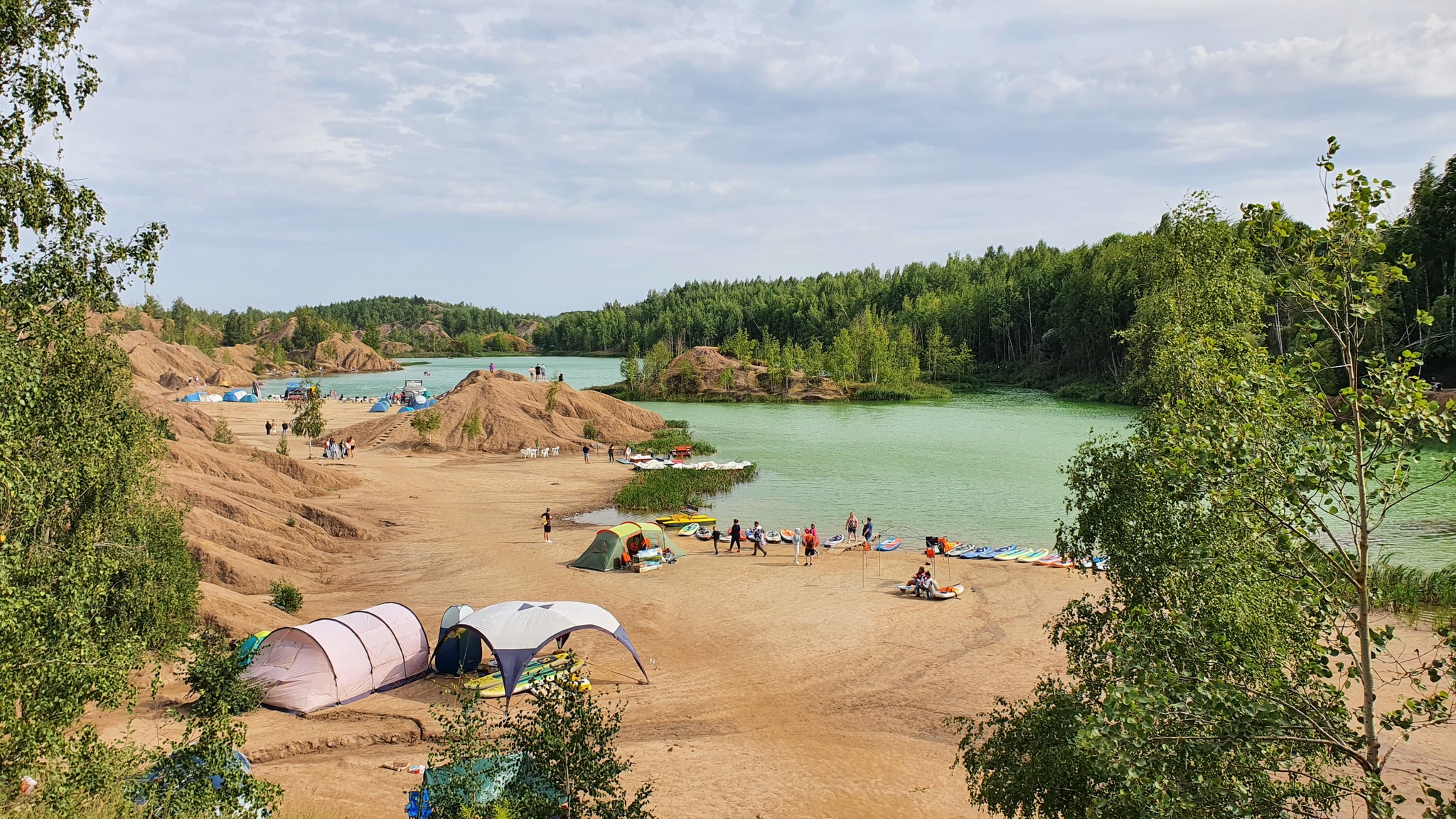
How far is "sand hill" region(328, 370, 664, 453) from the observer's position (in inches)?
2192

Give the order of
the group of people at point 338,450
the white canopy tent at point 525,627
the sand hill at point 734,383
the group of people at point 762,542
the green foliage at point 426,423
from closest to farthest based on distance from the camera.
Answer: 1. the white canopy tent at point 525,627
2. the group of people at point 762,542
3. the group of people at point 338,450
4. the green foliage at point 426,423
5. the sand hill at point 734,383

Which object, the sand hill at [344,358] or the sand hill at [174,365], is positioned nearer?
the sand hill at [174,365]

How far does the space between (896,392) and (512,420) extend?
54105mm

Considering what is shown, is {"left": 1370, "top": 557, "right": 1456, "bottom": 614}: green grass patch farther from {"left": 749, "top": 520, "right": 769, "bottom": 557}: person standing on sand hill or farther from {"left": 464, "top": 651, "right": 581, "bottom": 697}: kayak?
{"left": 464, "top": 651, "right": 581, "bottom": 697}: kayak

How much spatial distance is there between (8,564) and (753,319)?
537 feet

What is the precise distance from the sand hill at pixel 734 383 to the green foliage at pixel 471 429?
4564 centimetres

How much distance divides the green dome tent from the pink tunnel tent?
921 centimetres

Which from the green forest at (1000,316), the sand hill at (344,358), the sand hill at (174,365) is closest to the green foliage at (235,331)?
the green forest at (1000,316)

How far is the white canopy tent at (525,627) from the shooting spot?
16.6 m

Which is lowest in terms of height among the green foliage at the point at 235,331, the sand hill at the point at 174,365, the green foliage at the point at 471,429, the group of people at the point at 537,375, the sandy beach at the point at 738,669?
the sandy beach at the point at 738,669

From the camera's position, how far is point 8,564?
7852mm

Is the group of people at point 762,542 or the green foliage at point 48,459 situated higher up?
the green foliage at point 48,459

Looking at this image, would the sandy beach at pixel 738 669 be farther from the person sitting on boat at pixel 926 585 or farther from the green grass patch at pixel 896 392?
the green grass patch at pixel 896 392

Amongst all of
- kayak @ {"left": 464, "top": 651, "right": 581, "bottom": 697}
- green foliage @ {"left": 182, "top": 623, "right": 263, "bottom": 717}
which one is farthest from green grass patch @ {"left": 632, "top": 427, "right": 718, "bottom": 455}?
green foliage @ {"left": 182, "top": 623, "right": 263, "bottom": 717}
